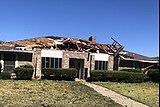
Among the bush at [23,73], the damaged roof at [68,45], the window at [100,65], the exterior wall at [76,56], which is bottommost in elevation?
Answer: the bush at [23,73]

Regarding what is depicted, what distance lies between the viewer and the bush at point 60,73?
28828 millimetres

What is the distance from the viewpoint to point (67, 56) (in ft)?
106

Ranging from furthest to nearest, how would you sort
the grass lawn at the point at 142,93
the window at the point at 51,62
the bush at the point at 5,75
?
the window at the point at 51,62
the bush at the point at 5,75
the grass lawn at the point at 142,93

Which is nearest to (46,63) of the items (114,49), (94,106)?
(114,49)

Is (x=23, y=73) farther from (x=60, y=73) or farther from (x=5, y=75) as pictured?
(x=60, y=73)

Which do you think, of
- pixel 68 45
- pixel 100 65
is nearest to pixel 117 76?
pixel 100 65

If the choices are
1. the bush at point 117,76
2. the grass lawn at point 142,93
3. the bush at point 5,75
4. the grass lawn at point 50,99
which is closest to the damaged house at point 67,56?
the bush at point 5,75

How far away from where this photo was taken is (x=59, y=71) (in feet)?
94.6

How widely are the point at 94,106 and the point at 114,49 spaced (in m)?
25.4

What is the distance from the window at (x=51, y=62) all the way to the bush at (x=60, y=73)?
2.10 meters

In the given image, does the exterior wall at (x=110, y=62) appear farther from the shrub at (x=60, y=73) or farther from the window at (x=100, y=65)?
the shrub at (x=60, y=73)

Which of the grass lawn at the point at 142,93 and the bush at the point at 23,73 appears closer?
the grass lawn at the point at 142,93

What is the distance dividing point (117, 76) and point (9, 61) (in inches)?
434

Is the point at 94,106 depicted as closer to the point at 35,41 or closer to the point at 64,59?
the point at 64,59
